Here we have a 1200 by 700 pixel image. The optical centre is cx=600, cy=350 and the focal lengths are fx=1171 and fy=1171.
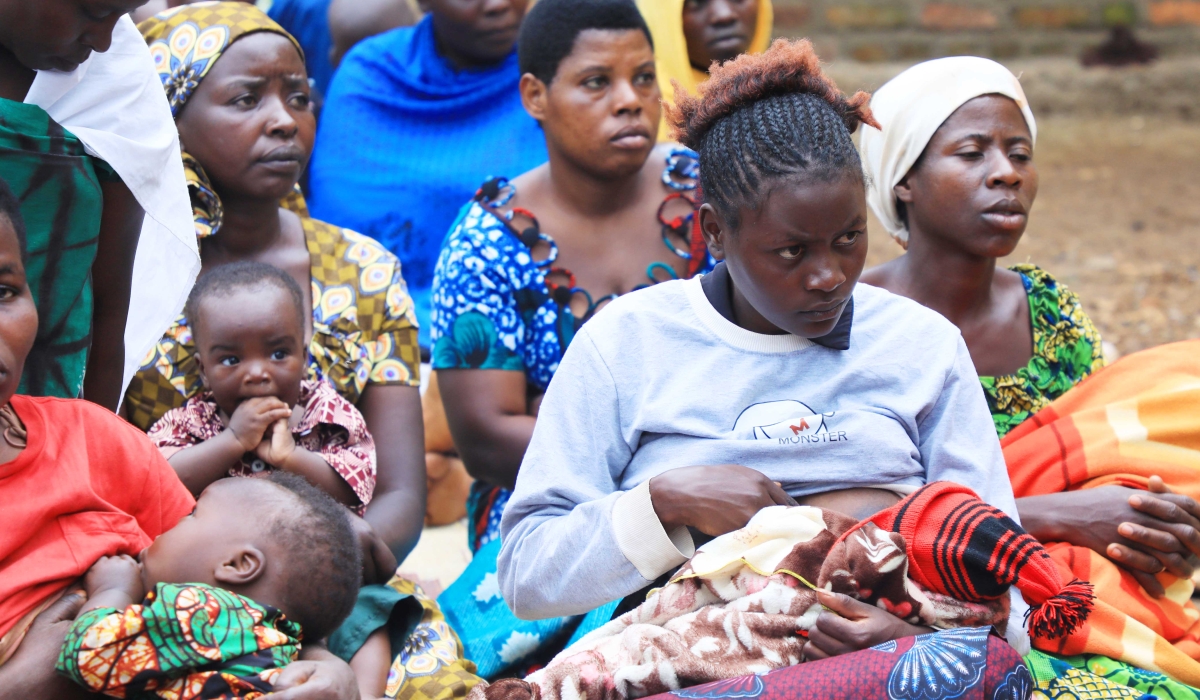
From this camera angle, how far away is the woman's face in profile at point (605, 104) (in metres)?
3.18

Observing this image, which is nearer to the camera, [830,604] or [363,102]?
[830,604]

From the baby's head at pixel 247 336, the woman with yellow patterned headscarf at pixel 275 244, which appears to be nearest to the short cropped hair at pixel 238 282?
the baby's head at pixel 247 336

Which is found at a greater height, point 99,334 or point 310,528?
point 99,334

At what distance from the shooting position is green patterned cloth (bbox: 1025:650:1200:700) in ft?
6.95

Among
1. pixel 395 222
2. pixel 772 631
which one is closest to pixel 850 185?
pixel 772 631

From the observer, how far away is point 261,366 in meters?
2.62

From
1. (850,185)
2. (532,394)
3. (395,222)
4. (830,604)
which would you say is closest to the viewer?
(830,604)

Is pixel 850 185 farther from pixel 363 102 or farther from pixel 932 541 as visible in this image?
pixel 363 102

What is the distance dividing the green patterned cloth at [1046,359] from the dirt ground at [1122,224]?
2.66 metres

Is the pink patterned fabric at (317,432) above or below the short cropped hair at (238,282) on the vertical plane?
below

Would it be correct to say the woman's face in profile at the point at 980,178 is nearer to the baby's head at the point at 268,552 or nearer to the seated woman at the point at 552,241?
the seated woman at the point at 552,241

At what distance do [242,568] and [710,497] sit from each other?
0.82 meters

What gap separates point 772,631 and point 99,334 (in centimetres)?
152

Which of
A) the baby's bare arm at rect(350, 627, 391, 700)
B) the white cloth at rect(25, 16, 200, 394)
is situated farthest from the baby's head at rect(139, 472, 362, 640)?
the white cloth at rect(25, 16, 200, 394)
